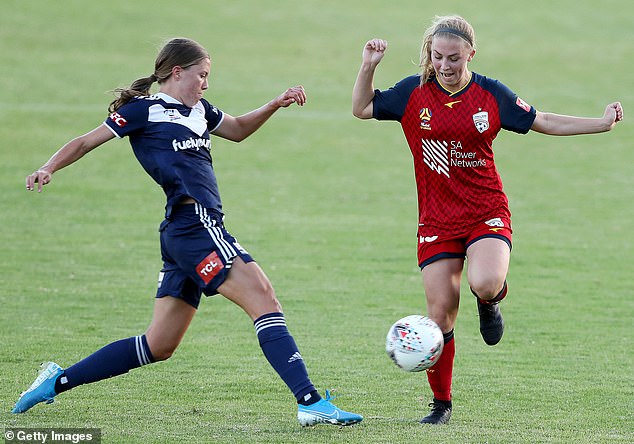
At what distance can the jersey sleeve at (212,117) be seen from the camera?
257 inches

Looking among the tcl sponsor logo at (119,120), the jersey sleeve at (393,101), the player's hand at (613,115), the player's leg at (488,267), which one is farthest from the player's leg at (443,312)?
the tcl sponsor logo at (119,120)

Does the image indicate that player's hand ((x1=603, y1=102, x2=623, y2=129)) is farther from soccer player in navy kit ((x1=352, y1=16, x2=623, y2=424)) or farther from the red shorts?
the red shorts

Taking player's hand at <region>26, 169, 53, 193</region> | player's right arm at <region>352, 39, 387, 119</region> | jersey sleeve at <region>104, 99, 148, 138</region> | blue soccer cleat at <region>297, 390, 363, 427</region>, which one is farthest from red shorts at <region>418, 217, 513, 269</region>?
player's hand at <region>26, 169, 53, 193</region>

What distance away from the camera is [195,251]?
5.98 m

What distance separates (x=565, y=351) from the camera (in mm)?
8828

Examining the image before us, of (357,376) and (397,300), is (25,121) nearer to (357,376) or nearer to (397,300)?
(397,300)

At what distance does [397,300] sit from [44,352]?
12.9ft

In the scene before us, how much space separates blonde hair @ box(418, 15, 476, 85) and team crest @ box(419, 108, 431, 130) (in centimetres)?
21

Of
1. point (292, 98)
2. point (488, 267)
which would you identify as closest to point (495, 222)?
point (488, 267)

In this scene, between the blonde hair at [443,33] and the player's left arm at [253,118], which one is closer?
the blonde hair at [443,33]

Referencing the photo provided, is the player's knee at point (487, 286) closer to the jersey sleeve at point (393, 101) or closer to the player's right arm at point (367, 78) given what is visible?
the jersey sleeve at point (393, 101)

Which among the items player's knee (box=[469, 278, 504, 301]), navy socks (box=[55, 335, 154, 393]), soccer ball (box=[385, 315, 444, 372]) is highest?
player's knee (box=[469, 278, 504, 301])

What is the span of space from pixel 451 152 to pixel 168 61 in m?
1.82

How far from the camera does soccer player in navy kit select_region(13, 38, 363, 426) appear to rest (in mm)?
5945
